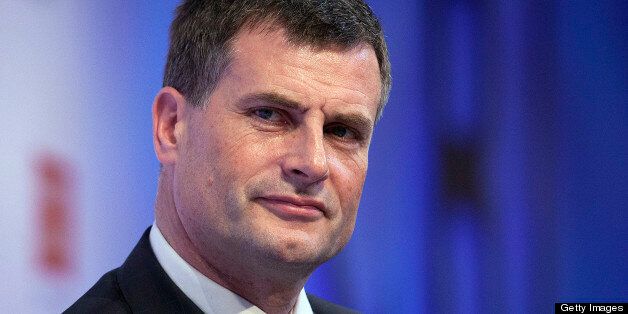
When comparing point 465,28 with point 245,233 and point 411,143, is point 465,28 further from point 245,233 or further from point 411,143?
point 245,233

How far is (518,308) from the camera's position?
11.0ft

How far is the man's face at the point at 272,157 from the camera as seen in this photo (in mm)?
1884

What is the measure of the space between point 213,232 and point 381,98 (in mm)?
531

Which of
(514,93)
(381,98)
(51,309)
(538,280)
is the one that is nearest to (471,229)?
(538,280)

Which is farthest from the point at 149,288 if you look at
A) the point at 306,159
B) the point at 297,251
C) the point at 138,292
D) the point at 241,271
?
the point at 306,159

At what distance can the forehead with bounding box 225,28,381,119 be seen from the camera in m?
1.93

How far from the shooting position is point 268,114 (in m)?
1.95

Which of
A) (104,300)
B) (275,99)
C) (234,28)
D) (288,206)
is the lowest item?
(104,300)

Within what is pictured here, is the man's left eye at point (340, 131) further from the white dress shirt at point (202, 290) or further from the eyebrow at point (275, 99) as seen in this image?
the white dress shirt at point (202, 290)

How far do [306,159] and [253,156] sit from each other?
111 mm

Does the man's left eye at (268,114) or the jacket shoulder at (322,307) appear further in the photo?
the jacket shoulder at (322,307)

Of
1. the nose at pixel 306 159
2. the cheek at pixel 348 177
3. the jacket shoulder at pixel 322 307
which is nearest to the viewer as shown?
the nose at pixel 306 159

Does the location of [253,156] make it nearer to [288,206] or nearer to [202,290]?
[288,206]

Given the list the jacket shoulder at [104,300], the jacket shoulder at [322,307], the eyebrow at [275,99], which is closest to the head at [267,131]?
the eyebrow at [275,99]
